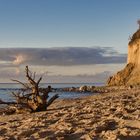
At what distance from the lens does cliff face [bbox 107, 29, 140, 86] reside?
2501 inches

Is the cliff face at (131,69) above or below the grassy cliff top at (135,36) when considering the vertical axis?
below

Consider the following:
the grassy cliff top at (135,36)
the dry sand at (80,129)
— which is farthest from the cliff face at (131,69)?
the dry sand at (80,129)

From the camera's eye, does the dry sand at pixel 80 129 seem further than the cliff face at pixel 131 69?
No

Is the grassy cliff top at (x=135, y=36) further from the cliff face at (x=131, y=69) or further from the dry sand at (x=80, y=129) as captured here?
the dry sand at (x=80, y=129)

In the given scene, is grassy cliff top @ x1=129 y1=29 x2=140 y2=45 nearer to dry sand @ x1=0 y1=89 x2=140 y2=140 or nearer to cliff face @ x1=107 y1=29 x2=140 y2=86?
cliff face @ x1=107 y1=29 x2=140 y2=86

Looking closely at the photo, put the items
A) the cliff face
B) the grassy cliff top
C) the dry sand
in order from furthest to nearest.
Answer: the grassy cliff top → the cliff face → the dry sand

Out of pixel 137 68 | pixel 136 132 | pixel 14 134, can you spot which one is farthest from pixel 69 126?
pixel 137 68

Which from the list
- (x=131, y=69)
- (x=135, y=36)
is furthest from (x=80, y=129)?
(x=135, y=36)

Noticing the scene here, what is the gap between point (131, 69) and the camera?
2584 inches

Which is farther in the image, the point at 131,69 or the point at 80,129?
the point at 131,69

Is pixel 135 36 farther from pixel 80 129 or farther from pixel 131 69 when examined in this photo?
pixel 80 129

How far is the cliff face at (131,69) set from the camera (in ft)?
208

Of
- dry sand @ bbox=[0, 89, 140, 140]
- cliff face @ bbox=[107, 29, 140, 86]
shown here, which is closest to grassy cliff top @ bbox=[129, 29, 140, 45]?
cliff face @ bbox=[107, 29, 140, 86]

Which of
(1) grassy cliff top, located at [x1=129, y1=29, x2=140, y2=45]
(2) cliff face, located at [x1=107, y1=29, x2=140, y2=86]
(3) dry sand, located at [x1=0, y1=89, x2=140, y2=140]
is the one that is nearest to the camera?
(3) dry sand, located at [x1=0, y1=89, x2=140, y2=140]
